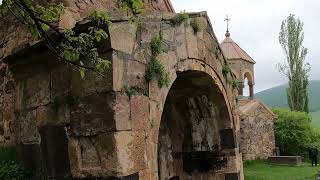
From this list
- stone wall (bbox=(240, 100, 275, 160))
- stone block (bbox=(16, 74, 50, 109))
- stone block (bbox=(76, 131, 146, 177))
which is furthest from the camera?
stone wall (bbox=(240, 100, 275, 160))

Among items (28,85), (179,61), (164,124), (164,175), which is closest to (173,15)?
(179,61)

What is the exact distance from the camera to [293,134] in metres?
27.2

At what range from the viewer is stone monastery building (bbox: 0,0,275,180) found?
179 inches

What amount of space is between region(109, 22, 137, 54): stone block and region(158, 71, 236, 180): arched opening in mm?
2548

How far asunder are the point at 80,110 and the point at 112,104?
1.61 ft

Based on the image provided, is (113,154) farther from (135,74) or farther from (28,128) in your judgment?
(28,128)

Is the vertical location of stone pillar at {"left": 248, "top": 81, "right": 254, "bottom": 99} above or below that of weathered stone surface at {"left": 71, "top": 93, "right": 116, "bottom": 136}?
above

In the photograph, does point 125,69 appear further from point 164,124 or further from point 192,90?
point 164,124

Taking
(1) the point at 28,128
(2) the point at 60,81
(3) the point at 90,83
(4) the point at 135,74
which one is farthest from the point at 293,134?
(3) the point at 90,83

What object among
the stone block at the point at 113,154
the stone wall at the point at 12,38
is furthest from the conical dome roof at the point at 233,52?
the stone block at the point at 113,154

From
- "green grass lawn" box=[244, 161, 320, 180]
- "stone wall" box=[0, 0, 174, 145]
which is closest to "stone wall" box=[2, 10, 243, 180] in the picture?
"stone wall" box=[0, 0, 174, 145]

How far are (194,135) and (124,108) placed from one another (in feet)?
11.9

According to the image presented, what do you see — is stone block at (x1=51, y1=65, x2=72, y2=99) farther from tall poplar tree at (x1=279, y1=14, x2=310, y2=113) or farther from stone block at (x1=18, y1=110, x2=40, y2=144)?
tall poplar tree at (x1=279, y1=14, x2=310, y2=113)

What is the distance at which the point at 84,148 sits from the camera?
4.66m
